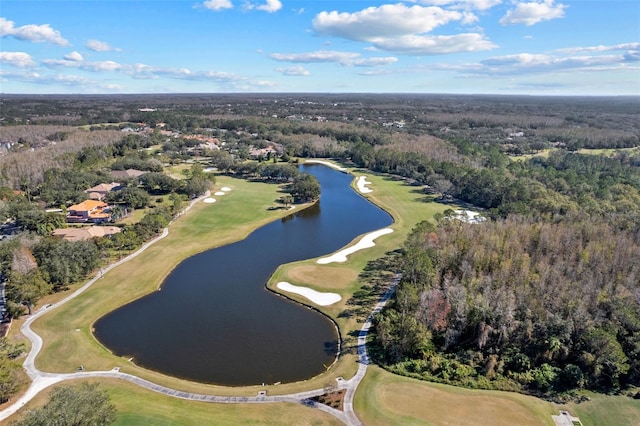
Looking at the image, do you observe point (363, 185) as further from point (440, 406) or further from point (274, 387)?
point (440, 406)

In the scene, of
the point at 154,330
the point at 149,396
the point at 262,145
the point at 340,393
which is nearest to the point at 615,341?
the point at 340,393

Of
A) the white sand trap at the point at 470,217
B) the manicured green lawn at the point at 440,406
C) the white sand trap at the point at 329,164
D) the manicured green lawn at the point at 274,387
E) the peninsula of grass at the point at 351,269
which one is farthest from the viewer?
the white sand trap at the point at 329,164

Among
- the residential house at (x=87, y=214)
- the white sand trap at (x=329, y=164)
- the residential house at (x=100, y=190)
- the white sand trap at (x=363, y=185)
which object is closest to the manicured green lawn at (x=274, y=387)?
the residential house at (x=87, y=214)

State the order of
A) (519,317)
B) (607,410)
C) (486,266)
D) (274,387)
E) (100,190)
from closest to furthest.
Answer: (607,410) < (274,387) < (519,317) < (486,266) < (100,190)

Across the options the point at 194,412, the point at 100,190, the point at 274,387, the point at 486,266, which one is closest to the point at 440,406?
the point at 274,387

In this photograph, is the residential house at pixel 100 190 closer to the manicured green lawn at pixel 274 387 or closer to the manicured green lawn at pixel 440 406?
the manicured green lawn at pixel 274 387

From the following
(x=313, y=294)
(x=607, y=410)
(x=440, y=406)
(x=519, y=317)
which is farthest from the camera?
(x=313, y=294)

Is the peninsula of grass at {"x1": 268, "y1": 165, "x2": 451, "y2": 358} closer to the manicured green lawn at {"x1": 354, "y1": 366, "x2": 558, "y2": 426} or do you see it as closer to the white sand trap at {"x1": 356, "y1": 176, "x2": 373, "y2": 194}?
the manicured green lawn at {"x1": 354, "y1": 366, "x2": 558, "y2": 426}
